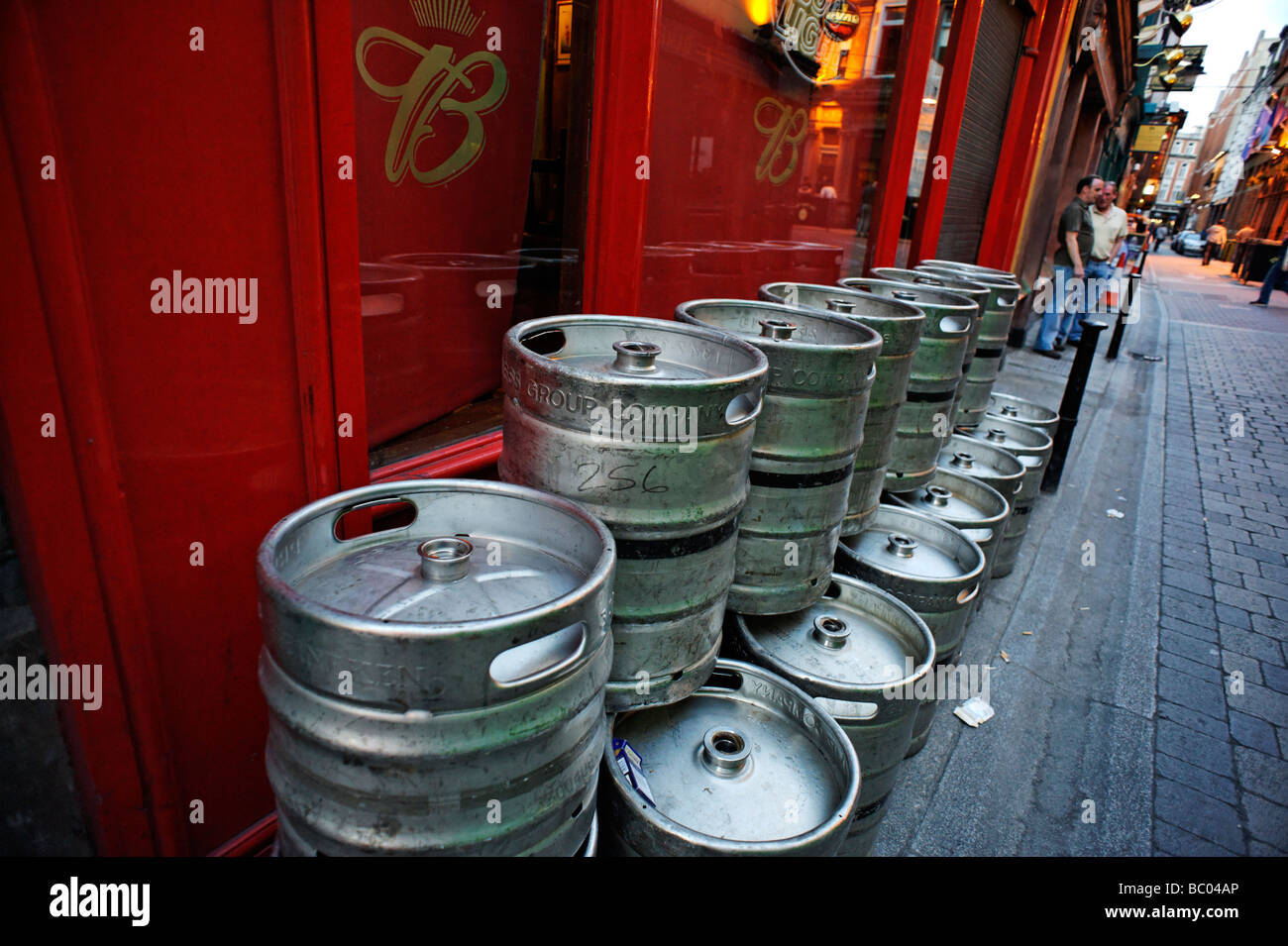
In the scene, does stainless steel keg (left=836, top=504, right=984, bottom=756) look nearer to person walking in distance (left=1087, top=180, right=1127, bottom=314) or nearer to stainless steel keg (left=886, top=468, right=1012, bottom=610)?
stainless steel keg (left=886, top=468, right=1012, bottom=610)

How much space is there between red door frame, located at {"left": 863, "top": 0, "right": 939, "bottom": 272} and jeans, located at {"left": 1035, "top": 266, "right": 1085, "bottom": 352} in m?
5.46

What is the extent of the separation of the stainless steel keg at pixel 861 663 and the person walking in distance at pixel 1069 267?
7.46 m

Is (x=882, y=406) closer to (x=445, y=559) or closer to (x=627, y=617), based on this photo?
(x=627, y=617)

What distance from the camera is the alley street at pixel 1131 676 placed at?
8.86 feet

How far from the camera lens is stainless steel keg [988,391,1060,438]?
5.11 meters

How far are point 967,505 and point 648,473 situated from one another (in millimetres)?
2754

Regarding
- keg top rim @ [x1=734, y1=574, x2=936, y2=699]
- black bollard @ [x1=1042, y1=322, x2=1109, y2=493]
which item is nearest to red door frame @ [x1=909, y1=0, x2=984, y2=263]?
black bollard @ [x1=1042, y1=322, x2=1109, y2=493]

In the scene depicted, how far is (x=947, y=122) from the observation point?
6297 mm

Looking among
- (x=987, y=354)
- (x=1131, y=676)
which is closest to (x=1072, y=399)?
(x=987, y=354)

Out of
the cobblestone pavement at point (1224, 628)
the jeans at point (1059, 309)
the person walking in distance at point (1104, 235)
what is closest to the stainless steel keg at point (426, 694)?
the cobblestone pavement at point (1224, 628)

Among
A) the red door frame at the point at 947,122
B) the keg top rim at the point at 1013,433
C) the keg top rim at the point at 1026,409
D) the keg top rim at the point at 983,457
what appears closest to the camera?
the keg top rim at the point at 983,457

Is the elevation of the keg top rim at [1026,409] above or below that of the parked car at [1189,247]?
below

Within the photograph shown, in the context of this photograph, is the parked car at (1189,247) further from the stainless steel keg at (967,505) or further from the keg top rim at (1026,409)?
the stainless steel keg at (967,505)

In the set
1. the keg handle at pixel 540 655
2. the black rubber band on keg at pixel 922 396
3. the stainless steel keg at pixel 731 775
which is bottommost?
the stainless steel keg at pixel 731 775
